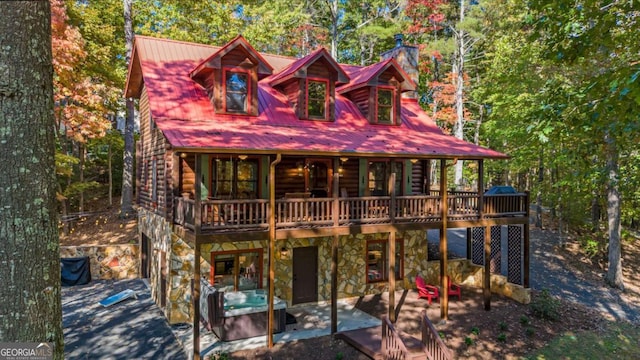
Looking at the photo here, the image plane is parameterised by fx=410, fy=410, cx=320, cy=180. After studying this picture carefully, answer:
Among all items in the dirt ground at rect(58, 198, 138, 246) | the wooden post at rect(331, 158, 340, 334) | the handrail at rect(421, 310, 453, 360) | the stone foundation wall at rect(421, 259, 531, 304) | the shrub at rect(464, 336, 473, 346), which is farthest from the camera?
the dirt ground at rect(58, 198, 138, 246)

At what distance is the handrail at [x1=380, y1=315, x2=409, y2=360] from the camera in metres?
9.60

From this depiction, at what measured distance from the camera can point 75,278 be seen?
55.3ft

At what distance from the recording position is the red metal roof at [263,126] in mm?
11328

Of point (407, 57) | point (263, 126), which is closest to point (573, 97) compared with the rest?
point (263, 126)

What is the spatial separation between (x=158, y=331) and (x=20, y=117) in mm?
10269

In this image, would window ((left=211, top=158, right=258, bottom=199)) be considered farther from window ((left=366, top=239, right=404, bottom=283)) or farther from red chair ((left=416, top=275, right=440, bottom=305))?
red chair ((left=416, top=275, right=440, bottom=305))

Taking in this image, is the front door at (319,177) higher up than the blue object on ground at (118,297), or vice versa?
the front door at (319,177)

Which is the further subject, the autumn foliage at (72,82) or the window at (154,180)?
the autumn foliage at (72,82)

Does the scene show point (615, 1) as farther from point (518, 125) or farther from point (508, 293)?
point (518, 125)

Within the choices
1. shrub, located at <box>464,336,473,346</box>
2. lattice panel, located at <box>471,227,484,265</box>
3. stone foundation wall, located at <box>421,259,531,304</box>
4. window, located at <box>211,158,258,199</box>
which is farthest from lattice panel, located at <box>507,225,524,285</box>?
window, located at <box>211,158,258,199</box>

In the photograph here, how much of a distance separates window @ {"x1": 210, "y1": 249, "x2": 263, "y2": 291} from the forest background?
29.9 ft

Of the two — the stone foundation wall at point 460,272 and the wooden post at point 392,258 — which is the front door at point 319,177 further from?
the stone foundation wall at point 460,272

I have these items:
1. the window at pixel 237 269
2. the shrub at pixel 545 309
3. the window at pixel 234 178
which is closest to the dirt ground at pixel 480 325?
the shrub at pixel 545 309

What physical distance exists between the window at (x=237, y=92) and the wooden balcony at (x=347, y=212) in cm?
336
